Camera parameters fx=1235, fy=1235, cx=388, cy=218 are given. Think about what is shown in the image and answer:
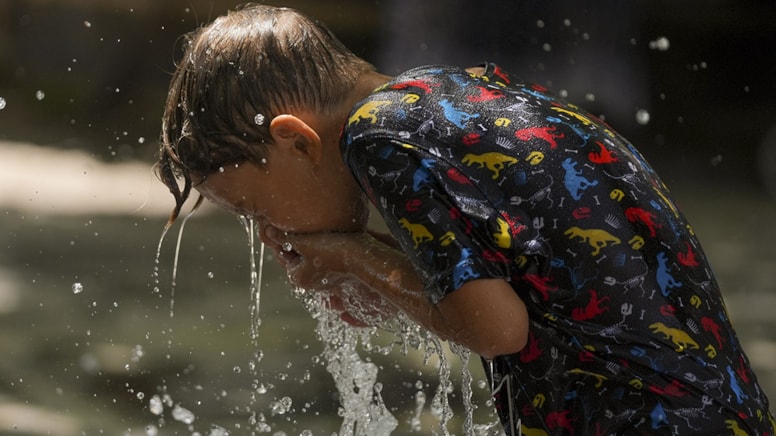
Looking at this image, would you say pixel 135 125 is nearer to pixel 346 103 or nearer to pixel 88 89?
pixel 88 89

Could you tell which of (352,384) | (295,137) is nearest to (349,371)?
(352,384)

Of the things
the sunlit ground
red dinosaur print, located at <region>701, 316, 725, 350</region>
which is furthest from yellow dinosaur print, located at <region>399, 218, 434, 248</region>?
the sunlit ground

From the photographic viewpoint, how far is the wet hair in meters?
1.40

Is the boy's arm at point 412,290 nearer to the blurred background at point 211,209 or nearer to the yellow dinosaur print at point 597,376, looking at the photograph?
Answer: the yellow dinosaur print at point 597,376

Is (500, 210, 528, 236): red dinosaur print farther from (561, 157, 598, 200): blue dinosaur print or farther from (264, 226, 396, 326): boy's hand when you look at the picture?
(264, 226, 396, 326): boy's hand

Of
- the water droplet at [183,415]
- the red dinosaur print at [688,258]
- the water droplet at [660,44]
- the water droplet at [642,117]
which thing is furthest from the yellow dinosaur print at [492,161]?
the water droplet at [660,44]

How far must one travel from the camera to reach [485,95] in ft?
4.58

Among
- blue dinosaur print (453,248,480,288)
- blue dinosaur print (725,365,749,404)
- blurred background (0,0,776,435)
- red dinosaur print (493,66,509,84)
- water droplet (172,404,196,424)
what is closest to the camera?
blue dinosaur print (453,248,480,288)

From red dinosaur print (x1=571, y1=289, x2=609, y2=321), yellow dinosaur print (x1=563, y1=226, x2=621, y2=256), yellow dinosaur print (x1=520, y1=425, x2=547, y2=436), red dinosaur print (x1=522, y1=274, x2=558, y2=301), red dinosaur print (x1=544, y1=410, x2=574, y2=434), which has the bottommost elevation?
yellow dinosaur print (x1=520, y1=425, x2=547, y2=436)

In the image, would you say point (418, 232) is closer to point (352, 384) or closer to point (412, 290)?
point (412, 290)

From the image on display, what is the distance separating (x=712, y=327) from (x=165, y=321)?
6.82 ft

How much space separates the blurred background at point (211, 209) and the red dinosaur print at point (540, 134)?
0.90 m

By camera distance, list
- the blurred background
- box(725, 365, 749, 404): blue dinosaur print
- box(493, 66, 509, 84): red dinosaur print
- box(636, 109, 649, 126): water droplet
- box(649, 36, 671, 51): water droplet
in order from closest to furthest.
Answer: box(725, 365, 749, 404): blue dinosaur print
box(493, 66, 509, 84): red dinosaur print
the blurred background
box(636, 109, 649, 126): water droplet
box(649, 36, 671, 51): water droplet

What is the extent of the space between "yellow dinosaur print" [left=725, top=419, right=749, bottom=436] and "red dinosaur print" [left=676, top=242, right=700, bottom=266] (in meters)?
0.18
